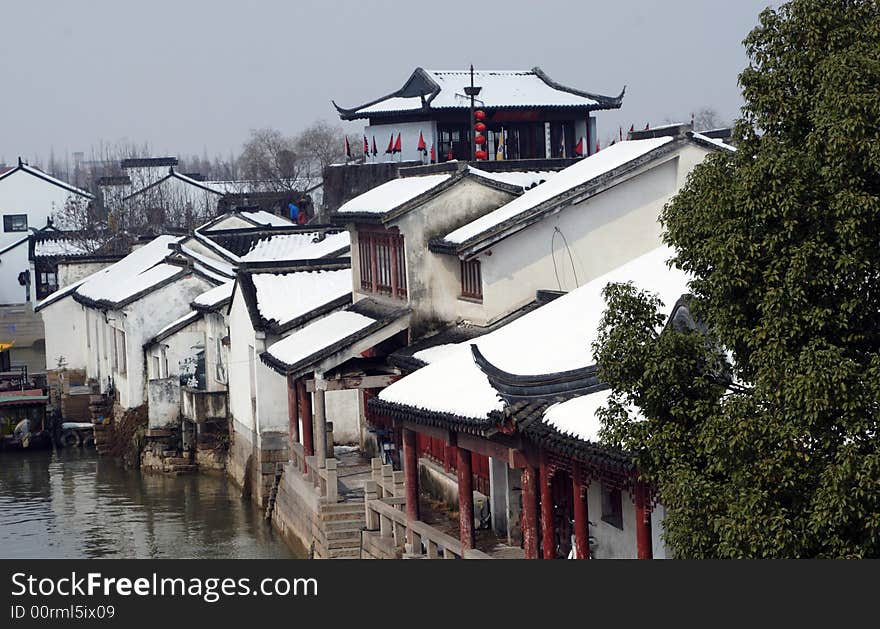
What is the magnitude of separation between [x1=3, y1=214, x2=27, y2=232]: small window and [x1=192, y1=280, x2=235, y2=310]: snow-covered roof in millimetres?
48334

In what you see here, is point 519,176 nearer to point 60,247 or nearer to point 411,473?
point 411,473

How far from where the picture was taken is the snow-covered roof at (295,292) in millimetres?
28516

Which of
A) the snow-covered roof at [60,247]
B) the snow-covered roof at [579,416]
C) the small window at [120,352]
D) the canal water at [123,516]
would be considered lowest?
the canal water at [123,516]

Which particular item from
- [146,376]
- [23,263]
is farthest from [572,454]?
[23,263]

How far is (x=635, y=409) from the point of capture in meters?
12.6

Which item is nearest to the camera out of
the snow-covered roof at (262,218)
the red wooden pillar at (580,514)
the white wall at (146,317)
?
the red wooden pillar at (580,514)

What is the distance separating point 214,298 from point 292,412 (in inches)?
340

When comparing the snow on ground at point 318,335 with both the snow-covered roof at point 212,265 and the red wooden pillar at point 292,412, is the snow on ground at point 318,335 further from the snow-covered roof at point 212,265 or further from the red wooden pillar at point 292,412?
the snow-covered roof at point 212,265

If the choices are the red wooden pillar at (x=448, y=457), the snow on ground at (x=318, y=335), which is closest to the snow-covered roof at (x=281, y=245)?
the snow on ground at (x=318, y=335)

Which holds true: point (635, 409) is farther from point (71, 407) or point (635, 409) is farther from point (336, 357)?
point (71, 407)

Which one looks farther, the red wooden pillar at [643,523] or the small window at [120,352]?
the small window at [120,352]

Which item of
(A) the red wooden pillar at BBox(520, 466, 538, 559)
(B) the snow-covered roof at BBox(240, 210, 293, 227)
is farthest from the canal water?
(B) the snow-covered roof at BBox(240, 210, 293, 227)

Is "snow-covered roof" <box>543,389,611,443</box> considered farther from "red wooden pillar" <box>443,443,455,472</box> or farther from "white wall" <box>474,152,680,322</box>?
"white wall" <box>474,152,680,322</box>

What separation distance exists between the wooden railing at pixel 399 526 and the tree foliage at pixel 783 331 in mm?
7407
